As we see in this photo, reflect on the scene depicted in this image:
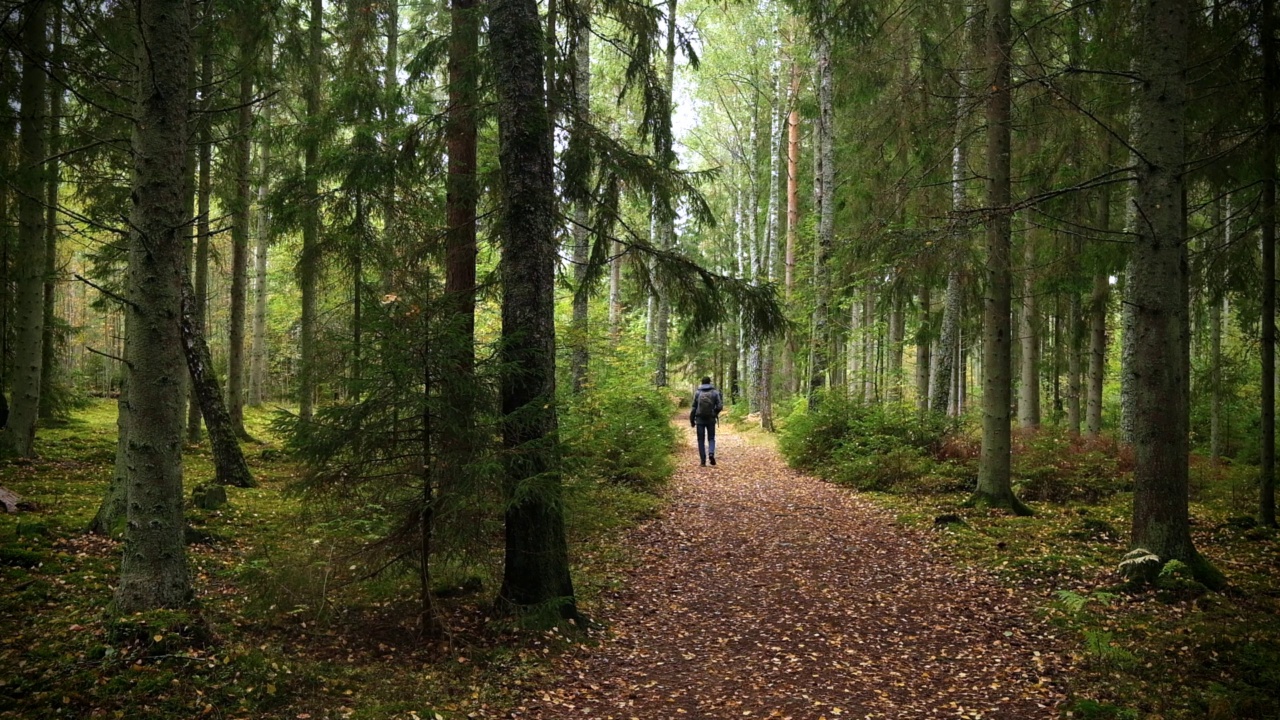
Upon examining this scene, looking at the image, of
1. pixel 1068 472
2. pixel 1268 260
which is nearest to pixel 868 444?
pixel 1068 472

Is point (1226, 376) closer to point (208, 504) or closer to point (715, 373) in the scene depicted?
point (208, 504)

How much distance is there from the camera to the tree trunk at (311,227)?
5.00 m

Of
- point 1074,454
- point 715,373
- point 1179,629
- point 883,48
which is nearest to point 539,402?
point 1179,629

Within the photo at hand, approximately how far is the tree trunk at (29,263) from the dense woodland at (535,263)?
0.05 metres

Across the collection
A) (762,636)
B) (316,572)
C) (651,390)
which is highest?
(651,390)

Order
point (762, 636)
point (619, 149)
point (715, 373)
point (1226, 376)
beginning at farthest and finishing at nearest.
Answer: point (715, 373)
point (1226, 376)
point (619, 149)
point (762, 636)

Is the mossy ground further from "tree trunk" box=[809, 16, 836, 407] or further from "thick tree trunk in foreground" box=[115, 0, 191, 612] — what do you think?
"tree trunk" box=[809, 16, 836, 407]

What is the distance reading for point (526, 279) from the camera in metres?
5.53

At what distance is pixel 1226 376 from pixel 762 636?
13.5m

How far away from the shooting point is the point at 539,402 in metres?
5.18

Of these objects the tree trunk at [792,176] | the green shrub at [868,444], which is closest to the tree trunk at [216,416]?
the green shrub at [868,444]

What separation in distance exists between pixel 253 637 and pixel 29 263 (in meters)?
7.63

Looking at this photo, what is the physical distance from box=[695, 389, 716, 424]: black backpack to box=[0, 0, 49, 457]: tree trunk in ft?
36.4

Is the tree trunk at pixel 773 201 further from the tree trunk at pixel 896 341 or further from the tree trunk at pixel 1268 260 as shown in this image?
the tree trunk at pixel 1268 260
